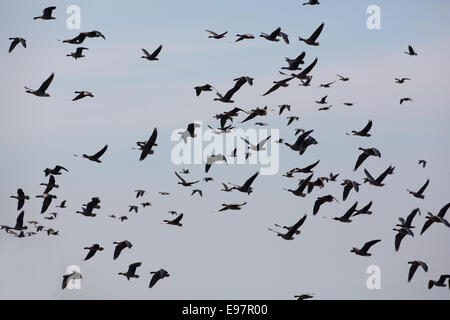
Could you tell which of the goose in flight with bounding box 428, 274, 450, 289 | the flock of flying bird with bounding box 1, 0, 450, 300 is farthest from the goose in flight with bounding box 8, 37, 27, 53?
the goose in flight with bounding box 428, 274, 450, 289

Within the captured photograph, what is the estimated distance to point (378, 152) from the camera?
188 feet

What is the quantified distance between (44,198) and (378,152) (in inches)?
842

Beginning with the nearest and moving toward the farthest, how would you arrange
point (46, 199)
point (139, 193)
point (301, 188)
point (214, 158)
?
point (301, 188)
point (214, 158)
point (46, 199)
point (139, 193)

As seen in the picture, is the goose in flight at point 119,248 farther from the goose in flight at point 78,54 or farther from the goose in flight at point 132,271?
the goose in flight at point 78,54

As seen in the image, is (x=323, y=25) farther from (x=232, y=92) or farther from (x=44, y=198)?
(x=44, y=198)

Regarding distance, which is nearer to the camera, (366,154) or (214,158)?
(366,154)

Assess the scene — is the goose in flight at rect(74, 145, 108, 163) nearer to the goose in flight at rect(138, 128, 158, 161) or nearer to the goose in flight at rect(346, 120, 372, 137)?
the goose in flight at rect(138, 128, 158, 161)

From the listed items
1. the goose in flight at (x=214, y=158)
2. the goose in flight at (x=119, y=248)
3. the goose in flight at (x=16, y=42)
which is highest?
the goose in flight at (x=16, y=42)

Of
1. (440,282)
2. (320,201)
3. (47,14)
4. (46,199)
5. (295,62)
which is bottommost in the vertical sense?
(440,282)

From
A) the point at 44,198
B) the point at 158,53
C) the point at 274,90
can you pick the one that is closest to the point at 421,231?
the point at 274,90

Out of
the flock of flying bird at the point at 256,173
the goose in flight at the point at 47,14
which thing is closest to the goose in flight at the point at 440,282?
the flock of flying bird at the point at 256,173

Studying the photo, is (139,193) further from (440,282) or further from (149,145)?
(440,282)

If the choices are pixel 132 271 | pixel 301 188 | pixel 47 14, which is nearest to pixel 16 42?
pixel 47 14

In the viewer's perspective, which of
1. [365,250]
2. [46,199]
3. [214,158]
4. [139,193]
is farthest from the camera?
[139,193]
